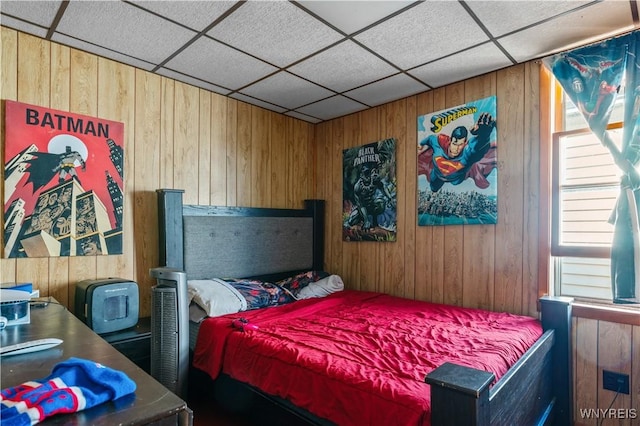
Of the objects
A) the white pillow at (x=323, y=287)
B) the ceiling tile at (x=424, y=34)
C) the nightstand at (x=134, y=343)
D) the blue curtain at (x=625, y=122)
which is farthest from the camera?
the white pillow at (x=323, y=287)

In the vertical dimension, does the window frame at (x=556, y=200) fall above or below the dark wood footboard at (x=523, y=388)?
above

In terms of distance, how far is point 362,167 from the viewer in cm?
361

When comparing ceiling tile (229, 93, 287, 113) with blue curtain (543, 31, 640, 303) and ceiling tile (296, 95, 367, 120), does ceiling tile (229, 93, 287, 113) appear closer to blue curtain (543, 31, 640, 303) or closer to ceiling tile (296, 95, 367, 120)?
ceiling tile (296, 95, 367, 120)

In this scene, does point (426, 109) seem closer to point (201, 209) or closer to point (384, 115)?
point (384, 115)

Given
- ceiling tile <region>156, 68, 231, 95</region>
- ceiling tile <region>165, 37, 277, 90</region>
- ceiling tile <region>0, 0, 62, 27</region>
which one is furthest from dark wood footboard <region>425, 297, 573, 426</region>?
ceiling tile <region>156, 68, 231, 95</region>

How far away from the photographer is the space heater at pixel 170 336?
2.21 m

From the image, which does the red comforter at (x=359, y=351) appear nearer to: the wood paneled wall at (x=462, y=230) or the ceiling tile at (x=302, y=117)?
the wood paneled wall at (x=462, y=230)

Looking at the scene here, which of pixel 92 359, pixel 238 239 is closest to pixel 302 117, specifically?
pixel 238 239

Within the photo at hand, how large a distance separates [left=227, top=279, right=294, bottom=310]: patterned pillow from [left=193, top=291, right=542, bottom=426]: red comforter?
10 centimetres

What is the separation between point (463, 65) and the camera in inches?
104

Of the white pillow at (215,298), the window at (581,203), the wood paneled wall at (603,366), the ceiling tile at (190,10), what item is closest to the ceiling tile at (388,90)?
the window at (581,203)

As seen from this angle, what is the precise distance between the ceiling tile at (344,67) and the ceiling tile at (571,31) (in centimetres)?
83

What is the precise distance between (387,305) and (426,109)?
1.69 metres

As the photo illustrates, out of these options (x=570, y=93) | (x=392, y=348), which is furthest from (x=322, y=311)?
(x=570, y=93)
